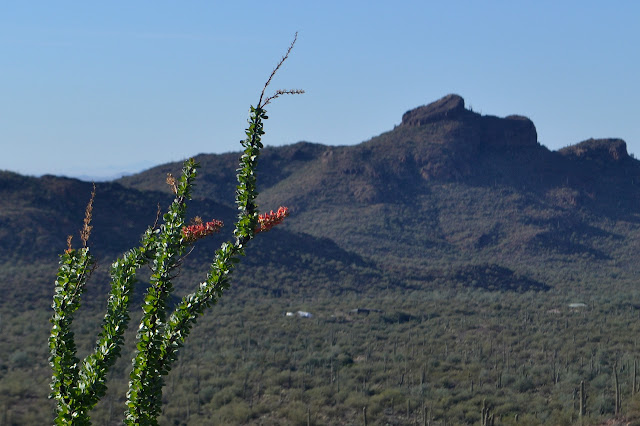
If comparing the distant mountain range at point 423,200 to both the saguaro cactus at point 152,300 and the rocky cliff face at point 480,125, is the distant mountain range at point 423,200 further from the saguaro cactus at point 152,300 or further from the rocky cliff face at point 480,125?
the saguaro cactus at point 152,300

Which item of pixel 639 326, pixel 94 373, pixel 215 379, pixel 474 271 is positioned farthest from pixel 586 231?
pixel 94 373

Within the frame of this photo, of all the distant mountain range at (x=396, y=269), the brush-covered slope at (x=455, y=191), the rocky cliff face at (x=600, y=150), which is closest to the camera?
the distant mountain range at (x=396, y=269)

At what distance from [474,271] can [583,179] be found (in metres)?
42.8

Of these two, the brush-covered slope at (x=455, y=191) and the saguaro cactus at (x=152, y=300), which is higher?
the brush-covered slope at (x=455, y=191)

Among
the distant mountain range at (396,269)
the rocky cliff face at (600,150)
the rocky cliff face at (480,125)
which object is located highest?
the rocky cliff face at (480,125)

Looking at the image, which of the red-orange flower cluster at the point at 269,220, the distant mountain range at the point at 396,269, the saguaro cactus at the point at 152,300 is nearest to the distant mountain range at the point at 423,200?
the distant mountain range at the point at 396,269

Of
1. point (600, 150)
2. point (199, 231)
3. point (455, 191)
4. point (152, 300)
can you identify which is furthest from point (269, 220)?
point (600, 150)

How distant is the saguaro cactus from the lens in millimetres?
9352

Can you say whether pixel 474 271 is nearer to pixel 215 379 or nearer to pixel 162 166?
pixel 215 379

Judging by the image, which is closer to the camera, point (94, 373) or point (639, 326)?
point (94, 373)

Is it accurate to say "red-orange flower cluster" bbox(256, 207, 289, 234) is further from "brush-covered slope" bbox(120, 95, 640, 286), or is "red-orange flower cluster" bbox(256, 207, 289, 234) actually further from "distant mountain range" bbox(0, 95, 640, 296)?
"brush-covered slope" bbox(120, 95, 640, 286)

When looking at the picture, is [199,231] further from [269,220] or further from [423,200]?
[423,200]

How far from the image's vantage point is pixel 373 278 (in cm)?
7094

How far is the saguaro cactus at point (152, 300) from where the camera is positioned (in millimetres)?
9352
